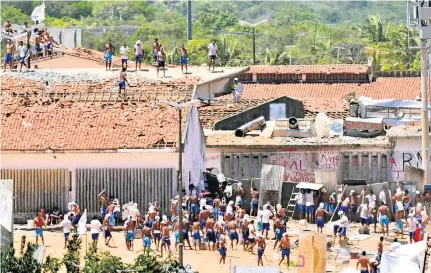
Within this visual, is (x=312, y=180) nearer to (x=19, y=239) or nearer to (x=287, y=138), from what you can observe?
(x=287, y=138)

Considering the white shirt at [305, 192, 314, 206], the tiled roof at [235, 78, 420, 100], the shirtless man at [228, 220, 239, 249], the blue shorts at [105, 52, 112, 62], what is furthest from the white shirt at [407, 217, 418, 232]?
the tiled roof at [235, 78, 420, 100]

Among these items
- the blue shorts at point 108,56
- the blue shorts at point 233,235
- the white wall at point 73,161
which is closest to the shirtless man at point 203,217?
the blue shorts at point 233,235

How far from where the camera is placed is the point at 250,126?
63.3 meters

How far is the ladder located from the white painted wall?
4.32 meters

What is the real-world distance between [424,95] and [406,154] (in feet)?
13.5

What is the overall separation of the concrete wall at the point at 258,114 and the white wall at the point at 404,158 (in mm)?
7438

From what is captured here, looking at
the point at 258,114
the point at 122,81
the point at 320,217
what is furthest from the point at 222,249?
the point at 258,114

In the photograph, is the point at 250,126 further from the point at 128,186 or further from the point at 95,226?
the point at 95,226

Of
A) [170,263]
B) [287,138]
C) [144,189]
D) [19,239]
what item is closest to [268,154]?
[287,138]

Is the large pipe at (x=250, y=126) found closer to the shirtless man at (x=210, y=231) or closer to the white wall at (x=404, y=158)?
the white wall at (x=404, y=158)

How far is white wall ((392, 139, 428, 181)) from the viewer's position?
59750mm

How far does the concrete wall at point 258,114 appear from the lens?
6488 centimetres

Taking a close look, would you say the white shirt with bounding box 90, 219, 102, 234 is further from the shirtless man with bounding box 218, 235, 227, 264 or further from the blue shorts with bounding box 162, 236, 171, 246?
the shirtless man with bounding box 218, 235, 227, 264

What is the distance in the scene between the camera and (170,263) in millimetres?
40844
